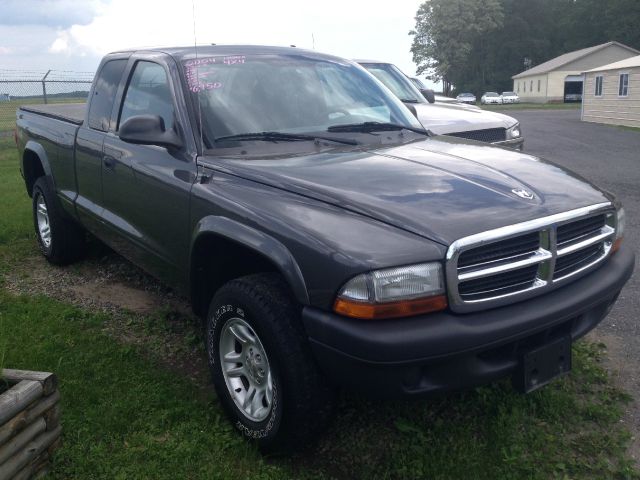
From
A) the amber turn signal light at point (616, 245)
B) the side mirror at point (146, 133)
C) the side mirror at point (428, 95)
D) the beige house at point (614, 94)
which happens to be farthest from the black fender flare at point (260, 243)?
the beige house at point (614, 94)

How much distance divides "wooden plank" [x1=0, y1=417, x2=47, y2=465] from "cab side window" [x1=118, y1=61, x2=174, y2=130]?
5.61 feet

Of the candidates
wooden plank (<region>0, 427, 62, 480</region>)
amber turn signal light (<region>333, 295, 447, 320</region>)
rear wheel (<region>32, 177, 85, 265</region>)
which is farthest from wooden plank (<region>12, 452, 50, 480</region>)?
rear wheel (<region>32, 177, 85, 265</region>)

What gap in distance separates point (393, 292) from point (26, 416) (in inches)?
64.5

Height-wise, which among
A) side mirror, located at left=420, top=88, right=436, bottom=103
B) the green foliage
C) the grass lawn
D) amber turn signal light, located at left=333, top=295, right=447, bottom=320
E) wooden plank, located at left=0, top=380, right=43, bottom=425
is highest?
the green foliage

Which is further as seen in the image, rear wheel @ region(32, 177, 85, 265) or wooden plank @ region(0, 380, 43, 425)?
rear wheel @ region(32, 177, 85, 265)

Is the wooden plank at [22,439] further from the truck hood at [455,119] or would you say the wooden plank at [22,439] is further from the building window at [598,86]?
the building window at [598,86]

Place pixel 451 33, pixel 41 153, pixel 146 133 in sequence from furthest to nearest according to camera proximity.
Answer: pixel 451 33 → pixel 41 153 → pixel 146 133

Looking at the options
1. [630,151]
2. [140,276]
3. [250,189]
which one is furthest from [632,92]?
[250,189]

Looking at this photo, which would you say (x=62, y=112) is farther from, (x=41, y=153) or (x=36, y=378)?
(x=36, y=378)

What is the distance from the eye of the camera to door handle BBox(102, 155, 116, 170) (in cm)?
421

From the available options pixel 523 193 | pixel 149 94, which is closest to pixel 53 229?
pixel 149 94

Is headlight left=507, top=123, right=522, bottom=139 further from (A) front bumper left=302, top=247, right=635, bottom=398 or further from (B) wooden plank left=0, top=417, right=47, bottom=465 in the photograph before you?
(B) wooden plank left=0, top=417, right=47, bottom=465

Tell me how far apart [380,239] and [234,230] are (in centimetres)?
77

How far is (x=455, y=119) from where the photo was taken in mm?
7938
